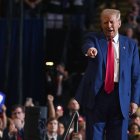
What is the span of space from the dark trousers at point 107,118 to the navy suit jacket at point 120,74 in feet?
0.22

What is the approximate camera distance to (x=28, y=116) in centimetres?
984

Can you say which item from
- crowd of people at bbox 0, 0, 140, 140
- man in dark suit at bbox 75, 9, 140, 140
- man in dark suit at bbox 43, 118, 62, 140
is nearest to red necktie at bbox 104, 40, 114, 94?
man in dark suit at bbox 75, 9, 140, 140

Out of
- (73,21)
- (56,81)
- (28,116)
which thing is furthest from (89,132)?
(73,21)

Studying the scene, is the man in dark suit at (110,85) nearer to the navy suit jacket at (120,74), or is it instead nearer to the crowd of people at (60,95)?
the navy suit jacket at (120,74)

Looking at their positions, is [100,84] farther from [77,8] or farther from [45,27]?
[77,8]

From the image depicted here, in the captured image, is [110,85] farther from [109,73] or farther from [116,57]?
[116,57]

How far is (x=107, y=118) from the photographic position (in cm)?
910

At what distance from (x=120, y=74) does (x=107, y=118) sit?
0.52 m

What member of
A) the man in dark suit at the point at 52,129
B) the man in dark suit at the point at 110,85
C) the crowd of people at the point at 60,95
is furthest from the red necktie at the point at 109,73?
the man in dark suit at the point at 52,129

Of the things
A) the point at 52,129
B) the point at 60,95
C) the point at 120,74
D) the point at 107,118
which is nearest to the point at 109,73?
the point at 120,74

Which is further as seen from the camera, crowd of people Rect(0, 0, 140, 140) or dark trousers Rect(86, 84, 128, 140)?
crowd of people Rect(0, 0, 140, 140)

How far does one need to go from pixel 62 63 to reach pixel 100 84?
9845mm

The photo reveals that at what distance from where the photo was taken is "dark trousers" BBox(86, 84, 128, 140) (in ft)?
29.5

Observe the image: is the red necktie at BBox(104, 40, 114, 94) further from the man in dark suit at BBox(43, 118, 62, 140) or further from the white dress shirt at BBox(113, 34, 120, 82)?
the man in dark suit at BBox(43, 118, 62, 140)
